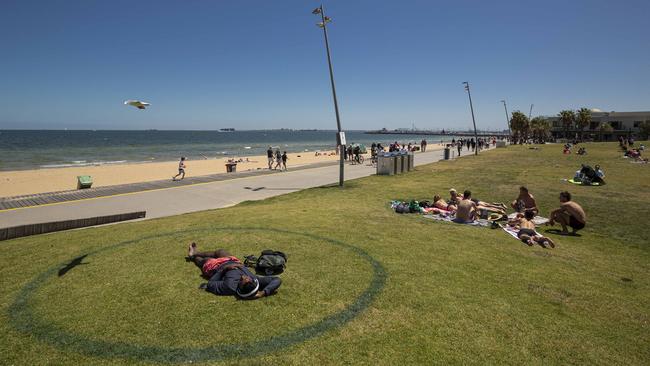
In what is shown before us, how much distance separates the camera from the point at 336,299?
530 centimetres

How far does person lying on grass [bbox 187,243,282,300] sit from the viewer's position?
5305mm

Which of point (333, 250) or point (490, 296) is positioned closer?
point (490, 296)

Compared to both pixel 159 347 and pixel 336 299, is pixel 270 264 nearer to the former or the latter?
pixel 336 299

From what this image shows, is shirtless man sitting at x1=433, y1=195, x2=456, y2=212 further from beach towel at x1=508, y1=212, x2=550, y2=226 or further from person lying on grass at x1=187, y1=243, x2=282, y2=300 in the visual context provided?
person lying on grass at x1=187, y1=243, x2=282, y2=300

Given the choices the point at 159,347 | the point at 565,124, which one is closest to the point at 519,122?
the point at 565,124

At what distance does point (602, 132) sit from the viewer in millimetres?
83875

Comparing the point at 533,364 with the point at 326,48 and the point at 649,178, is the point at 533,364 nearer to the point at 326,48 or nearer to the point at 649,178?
the point at 326,48

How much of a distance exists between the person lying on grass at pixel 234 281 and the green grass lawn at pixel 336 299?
15 cm

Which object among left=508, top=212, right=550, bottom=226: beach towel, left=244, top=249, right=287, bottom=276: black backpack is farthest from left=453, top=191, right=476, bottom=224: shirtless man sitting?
left=244, top=249, right=287, bottom=276: black backpack

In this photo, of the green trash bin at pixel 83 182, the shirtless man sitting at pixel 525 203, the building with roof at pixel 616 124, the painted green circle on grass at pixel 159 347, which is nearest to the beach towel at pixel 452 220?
the shirtless man sitting at pixel 525 203

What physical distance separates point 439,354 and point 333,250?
3686 mm

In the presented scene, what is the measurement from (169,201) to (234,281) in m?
9.78

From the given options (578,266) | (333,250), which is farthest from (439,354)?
(578,266)

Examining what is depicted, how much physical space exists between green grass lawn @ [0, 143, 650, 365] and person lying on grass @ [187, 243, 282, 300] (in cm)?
15
